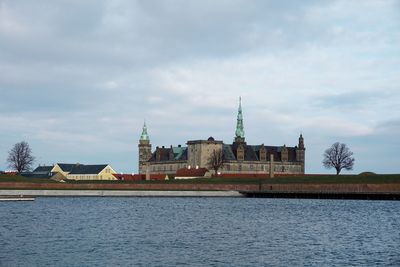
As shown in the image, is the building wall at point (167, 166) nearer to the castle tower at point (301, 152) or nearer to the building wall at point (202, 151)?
the building wall at point (202, 151)

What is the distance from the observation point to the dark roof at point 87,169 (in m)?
164

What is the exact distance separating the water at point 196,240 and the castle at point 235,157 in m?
115

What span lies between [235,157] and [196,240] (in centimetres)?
14113

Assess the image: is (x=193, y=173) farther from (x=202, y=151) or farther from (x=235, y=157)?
(x=235, y=157)

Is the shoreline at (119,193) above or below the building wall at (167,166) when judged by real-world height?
below

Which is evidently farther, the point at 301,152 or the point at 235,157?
the point at 301,152

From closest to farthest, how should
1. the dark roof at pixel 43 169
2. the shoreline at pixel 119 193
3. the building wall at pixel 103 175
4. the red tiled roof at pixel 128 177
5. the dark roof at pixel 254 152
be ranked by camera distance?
the shoreline at pixel 119 193 < the red tiled roof at pixel 128 177 < the building wall at pixel 103 175 < the dark roof at pixel 43 169 < the dark roof at pixel 254 152

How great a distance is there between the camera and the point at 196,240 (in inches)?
1597

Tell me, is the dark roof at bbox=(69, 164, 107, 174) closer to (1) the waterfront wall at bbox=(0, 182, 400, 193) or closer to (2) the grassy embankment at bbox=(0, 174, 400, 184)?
(2) the grassy embankment at bbox=(0, 174, 400, 184)

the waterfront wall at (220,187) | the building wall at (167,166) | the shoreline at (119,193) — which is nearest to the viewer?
the waterfront wall at (220,187)

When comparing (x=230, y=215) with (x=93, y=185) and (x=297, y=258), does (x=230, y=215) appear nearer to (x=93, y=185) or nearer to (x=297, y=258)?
(x=297, y=258)

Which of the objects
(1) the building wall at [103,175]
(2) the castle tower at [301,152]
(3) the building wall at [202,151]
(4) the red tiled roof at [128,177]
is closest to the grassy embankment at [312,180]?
(4) the red tiled roof at [128,177]

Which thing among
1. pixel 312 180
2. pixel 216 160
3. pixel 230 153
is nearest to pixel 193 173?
pixel 216 160

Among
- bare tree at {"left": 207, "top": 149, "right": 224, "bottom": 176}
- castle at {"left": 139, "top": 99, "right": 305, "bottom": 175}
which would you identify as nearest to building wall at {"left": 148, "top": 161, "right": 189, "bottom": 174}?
castle at {"left": 139, "top": 99, "right": 305, "bottom": 175}
